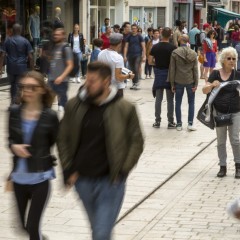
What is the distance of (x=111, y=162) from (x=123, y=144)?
0.54 ft

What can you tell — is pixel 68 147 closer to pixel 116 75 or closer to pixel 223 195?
pixel 223 195

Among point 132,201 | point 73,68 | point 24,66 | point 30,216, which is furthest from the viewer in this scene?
point 24,66

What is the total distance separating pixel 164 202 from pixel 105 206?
3.38 meters

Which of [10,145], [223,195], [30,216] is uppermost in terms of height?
[10,145]

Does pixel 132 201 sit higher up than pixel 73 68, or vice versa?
→ pixel 73 68

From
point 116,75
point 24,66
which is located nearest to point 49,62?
point 116,75

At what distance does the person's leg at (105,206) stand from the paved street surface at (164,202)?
33 cm

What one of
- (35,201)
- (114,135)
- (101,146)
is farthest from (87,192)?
(35,201)

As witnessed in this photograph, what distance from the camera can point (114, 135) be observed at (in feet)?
18.6

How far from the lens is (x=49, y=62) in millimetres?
13602

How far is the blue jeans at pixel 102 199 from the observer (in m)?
5.77

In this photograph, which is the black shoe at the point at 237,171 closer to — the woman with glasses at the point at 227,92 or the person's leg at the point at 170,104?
the woman with glasses at the point at 227,92

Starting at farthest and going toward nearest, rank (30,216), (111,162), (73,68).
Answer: (73,68) → (30,216) → (111,162)

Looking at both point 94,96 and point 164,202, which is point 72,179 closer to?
point 94,96
